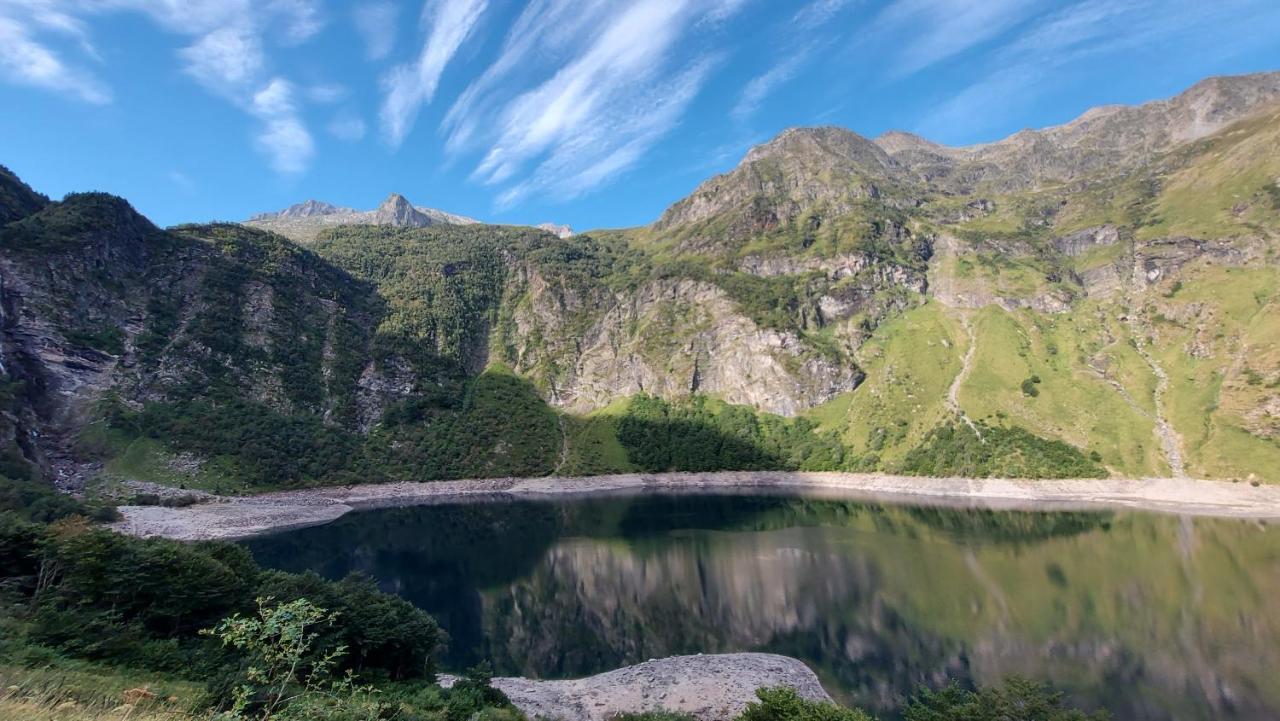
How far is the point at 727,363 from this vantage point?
175375 millimetres

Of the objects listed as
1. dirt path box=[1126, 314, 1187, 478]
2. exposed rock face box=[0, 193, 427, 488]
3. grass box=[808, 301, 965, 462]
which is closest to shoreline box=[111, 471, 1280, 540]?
dirt path box=[1126, 314, 1187, 478]

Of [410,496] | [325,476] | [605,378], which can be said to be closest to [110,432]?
[325,476]

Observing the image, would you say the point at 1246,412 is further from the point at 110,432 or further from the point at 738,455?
the point at 110,432

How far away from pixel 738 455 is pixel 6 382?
143468 millimetres

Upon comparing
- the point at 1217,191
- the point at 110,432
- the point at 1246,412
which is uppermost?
the point at 1217,191

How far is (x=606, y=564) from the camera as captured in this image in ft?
213

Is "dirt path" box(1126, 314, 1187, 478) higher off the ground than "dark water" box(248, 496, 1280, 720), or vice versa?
"dirt path" box(1126, 314, 1187, 478)

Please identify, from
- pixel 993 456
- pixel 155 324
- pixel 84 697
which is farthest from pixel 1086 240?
pixel 155 324

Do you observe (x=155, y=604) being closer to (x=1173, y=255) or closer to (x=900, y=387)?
(x=900, y=387)

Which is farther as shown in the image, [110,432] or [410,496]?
[410,496]

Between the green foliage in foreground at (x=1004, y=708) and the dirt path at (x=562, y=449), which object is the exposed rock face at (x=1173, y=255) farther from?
the green foliage in foreground at (x=1004, y=708)

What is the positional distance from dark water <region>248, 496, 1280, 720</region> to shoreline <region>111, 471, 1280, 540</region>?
35.6 feet

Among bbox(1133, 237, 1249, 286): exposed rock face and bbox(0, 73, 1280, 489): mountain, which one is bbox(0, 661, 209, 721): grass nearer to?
bbox(0, 73, 1280, 489): mountain

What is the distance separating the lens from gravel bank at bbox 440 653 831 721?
101 feet
